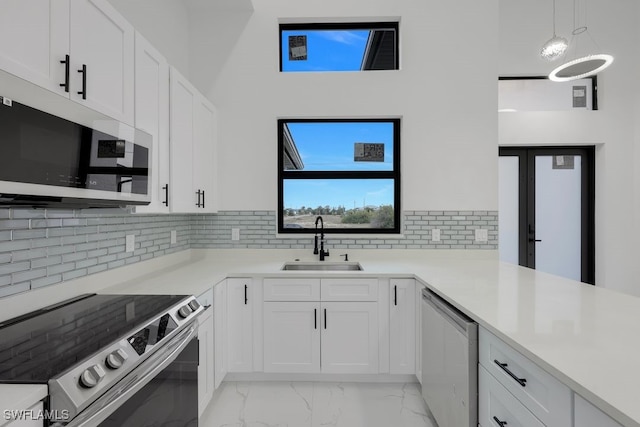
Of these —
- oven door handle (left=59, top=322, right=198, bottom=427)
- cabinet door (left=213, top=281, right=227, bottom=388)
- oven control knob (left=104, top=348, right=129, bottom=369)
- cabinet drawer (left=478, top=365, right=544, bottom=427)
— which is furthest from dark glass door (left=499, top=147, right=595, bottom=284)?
oven control knob (left=104, top=348, right=129, bottom=369)

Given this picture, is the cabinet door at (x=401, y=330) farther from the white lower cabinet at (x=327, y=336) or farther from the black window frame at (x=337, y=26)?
the black window frame at (x=337, y=26)

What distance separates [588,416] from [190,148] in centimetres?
253

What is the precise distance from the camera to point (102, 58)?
1.46 metres

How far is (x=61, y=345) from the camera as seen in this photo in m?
1.07

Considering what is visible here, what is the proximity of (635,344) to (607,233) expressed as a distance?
3.39 meters

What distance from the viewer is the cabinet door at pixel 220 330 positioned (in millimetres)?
2184

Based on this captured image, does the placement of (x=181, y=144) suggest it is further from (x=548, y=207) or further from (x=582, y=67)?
(x=548, y=207)

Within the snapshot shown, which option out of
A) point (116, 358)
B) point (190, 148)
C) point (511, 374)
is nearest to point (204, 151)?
point (190, 148)

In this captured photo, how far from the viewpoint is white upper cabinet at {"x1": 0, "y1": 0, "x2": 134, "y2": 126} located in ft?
3.38

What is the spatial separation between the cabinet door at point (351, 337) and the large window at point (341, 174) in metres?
0.93

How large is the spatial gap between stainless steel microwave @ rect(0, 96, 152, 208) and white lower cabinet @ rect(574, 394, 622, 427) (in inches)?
65.9

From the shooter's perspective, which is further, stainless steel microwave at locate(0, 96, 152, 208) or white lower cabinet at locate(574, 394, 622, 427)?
stainless steel microwave at locate(0, 96, 152, 208)

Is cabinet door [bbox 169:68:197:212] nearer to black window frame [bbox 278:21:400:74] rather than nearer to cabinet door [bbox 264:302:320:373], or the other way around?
cabinet door [bbox 264:302:320:373]

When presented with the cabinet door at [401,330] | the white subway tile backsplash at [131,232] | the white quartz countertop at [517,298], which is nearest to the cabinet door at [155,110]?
the white subway tile backsplash at [131,232]
